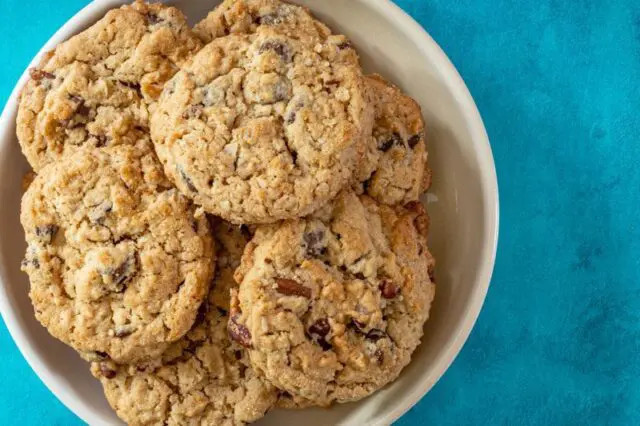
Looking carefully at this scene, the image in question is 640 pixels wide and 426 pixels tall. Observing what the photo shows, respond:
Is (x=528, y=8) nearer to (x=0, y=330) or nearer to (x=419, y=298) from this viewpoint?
(x=419, y=298)

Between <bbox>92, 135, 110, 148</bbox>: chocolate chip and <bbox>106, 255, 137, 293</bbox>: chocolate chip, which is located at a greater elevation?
<bbox>92, 135, 110, 148</bbox>: chocolate chip

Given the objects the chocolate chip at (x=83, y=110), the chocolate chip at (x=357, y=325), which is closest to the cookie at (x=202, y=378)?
the chocolate chip at (x=357, y=325)

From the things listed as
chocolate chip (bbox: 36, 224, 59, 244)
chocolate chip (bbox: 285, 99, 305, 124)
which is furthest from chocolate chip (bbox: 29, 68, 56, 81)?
chocolate chip (bbox: 285, 99, 305, 124)

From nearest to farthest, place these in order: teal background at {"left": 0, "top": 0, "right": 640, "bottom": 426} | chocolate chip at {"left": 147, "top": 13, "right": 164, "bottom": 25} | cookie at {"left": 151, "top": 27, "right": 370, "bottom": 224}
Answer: cookie at {"left": 151, "top": 27, "right": 370, "bottom": 224}, chocolate chip at {"left": 147, "top": 13, "right": 164, "bottom": 25}, teal background at {"left": 0, "top": 0, "right": 640, "bottom": 426}

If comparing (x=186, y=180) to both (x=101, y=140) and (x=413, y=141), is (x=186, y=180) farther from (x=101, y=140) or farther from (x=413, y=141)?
(x=413, y=141)

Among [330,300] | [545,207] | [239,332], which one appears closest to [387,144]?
[330,300]

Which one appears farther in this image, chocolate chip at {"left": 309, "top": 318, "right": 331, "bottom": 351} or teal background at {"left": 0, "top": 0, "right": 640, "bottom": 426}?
teal background at {"left": 0, "top": 0, "right": 640, "bottom": 426}

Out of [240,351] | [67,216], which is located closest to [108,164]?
[67,216]

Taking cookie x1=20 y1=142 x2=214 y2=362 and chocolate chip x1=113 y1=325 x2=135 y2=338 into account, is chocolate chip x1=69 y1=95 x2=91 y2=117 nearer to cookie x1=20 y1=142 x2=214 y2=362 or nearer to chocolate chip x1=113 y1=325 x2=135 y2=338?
cookie x1=20 y1=142 x2=214 y2=362
